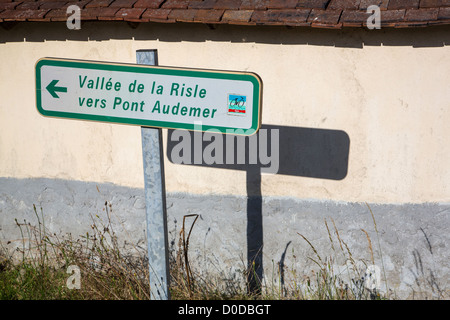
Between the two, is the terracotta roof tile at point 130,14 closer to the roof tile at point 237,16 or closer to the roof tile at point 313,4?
the roof tile at point 237,16

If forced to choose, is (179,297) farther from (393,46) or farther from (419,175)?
(393,46)

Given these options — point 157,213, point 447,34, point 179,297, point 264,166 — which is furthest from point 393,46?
point 179,297

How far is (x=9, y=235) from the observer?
5.50 meters

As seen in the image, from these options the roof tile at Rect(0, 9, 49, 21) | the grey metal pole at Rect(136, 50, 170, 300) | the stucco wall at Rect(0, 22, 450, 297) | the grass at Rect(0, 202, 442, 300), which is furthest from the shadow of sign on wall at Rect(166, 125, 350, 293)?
the roof tile at Rect(0, 9, 49, 21)

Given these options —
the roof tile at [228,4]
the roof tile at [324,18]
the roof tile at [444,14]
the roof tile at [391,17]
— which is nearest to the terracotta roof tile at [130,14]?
the roof tile at [228,4]

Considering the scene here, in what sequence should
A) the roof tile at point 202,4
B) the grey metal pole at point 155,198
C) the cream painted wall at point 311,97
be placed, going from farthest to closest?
the roof tile at point 202,4 → the cream painted wall at point 311,97 → the grey metal pole at point 155,198

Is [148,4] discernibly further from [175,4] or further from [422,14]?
[422,14]

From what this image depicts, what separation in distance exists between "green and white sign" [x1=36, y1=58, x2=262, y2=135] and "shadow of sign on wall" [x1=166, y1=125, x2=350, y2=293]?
1.39 m

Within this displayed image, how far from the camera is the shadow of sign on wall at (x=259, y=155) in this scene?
177 inches

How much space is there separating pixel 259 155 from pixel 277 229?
0.66 metres

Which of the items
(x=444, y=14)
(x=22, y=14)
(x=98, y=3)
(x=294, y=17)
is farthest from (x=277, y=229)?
(x=22, y=14)

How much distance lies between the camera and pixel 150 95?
3322 millimetres

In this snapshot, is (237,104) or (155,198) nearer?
(237,104)

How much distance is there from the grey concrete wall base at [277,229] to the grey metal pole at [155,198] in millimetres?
1408
